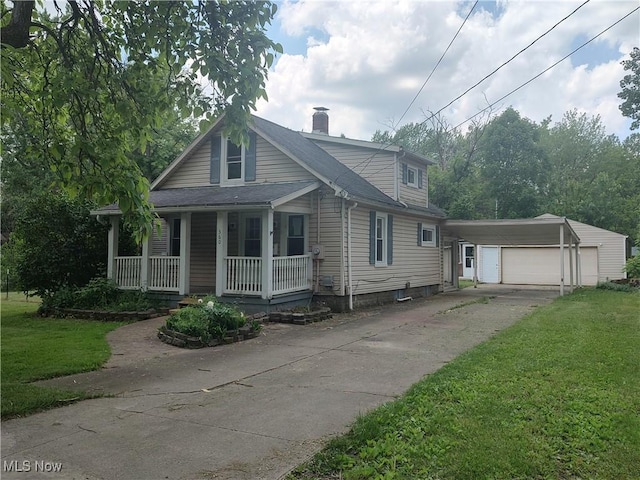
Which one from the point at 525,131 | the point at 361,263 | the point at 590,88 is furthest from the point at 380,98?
the point at 525,131

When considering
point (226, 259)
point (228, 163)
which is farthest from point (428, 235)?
point (226, 259)

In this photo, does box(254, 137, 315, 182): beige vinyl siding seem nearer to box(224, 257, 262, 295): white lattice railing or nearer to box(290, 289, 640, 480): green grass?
box(224, 257, 262, 295): white lattice railing

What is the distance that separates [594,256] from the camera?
2620 centimetres

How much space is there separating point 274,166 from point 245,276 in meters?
3.86

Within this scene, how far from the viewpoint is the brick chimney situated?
20.2 metres

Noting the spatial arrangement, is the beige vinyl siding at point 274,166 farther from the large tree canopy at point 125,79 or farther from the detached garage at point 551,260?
the detached garage at point 551,260

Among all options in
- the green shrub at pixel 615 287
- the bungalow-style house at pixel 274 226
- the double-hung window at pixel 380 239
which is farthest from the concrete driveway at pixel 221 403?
the green shrub at pixel 615 287

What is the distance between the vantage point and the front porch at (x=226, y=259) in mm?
11969

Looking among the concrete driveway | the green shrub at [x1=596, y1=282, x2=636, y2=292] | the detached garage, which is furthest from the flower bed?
the green shrub at [x1=596, y1=282, x2=636, y2=292]

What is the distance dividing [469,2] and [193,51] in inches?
231

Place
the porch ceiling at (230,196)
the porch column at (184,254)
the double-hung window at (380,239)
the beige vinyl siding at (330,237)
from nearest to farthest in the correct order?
the porch ceiling at (230,196), the porch column at (184,254), the beige vinyl siding at (330,237), the double-hung window at (380,239)

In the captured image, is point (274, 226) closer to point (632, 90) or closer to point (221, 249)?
point (221, 249)

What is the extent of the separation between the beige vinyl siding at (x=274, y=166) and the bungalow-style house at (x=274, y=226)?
31 millimetres

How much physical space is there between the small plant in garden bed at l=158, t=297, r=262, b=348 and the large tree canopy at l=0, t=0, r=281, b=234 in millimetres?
3015
